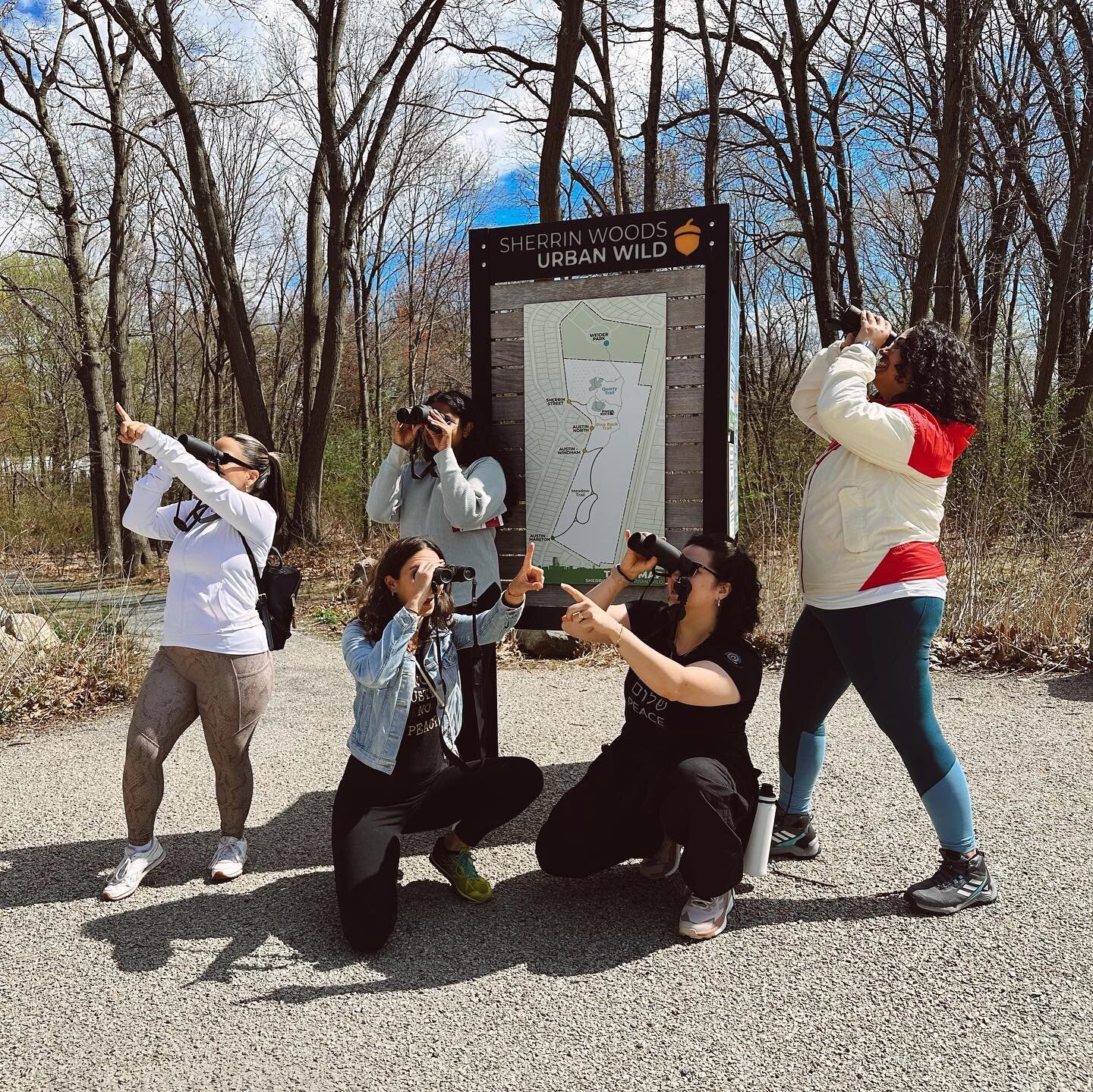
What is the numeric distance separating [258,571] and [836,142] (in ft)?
57.1

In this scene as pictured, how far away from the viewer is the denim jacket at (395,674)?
2.95 metres

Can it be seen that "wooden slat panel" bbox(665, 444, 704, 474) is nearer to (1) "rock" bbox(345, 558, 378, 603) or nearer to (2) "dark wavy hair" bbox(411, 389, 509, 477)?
(2) "dark wavy hair" bbox(411, 389, 509, 477)

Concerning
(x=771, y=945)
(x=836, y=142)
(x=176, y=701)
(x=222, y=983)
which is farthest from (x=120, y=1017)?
(x=836, y=142)

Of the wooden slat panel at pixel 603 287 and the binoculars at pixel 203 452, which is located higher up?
the wooden slat panel at pixel 603 287

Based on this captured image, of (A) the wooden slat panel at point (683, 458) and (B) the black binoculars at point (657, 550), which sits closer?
(B) the black binoculars at point (657, 550)

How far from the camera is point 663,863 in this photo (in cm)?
336

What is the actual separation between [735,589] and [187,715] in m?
1.95

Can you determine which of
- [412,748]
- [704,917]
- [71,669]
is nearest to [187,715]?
[412,748]

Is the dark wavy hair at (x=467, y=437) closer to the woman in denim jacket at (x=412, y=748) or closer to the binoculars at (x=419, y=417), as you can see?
the binoculars at (x=419, y=417)

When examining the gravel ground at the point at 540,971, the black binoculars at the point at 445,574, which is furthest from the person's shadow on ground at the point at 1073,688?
the black binoculars at the point at 445,574

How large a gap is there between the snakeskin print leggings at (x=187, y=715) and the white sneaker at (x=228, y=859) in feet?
0.62

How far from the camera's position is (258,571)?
341 centimetres

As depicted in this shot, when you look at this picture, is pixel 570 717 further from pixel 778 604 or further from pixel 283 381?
pixel 283 381

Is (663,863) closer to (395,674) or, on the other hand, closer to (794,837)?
(794,837)
